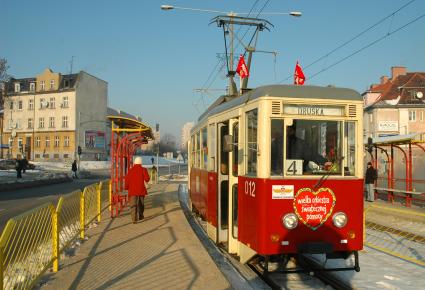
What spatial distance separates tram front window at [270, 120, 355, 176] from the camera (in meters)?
7.00

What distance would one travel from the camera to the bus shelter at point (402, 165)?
58.5 ft

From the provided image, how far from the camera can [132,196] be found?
42.0 ft

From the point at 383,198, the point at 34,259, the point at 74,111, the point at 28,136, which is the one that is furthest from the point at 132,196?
the point at 28,136

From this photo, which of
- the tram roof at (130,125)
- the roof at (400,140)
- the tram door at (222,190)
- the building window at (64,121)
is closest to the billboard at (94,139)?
the building window at (64,121)

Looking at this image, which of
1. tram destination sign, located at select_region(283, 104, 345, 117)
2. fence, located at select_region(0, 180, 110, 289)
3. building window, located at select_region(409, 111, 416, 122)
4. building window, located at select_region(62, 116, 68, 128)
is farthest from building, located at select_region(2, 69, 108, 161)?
tram destination sign, located at select_region(283, 104, 345, 117)

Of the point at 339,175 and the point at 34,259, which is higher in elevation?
the point at 339,175

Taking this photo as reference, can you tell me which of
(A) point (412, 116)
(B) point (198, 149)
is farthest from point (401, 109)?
(B) point (198, 149)

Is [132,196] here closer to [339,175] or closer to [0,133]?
[339,175]

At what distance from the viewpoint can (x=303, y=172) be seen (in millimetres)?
7031

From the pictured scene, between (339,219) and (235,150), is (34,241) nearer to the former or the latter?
(235,150)

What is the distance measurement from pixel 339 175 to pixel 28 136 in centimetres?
7678

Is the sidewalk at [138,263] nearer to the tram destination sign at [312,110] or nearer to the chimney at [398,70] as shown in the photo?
the tram destination sign at [312,110]

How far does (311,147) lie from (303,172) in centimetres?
39

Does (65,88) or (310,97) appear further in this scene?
(65,88)
